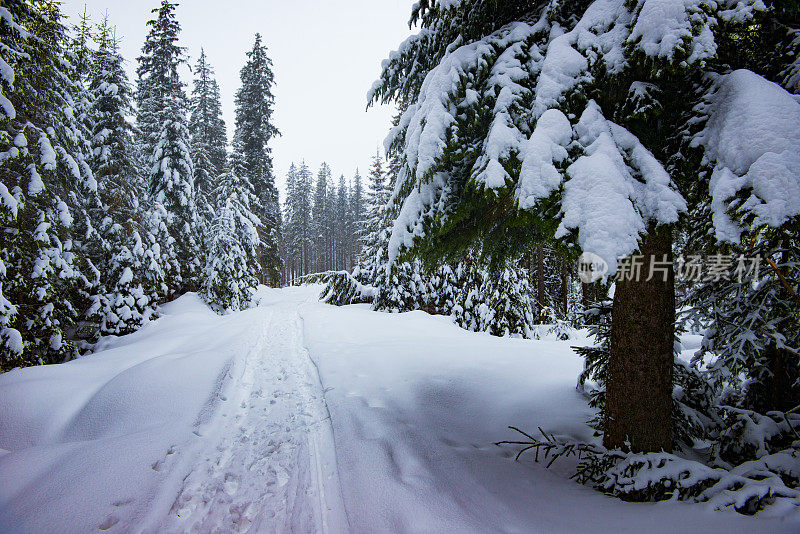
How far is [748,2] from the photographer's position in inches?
88.8

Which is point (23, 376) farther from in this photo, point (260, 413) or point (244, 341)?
point (244, 341)

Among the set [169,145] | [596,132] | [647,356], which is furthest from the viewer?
[169,145]

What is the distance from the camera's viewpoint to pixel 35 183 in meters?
7.84

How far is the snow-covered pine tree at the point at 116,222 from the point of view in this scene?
40.7 feet

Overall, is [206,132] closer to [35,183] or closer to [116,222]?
[116,222]

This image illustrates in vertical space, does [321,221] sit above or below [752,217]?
above

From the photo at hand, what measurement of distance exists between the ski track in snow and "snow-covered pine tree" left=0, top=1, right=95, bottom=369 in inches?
237

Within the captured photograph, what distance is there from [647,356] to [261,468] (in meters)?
4.09

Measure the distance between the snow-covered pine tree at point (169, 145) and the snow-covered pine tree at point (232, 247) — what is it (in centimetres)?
138

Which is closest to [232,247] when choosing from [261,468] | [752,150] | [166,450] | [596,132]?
[166,450]

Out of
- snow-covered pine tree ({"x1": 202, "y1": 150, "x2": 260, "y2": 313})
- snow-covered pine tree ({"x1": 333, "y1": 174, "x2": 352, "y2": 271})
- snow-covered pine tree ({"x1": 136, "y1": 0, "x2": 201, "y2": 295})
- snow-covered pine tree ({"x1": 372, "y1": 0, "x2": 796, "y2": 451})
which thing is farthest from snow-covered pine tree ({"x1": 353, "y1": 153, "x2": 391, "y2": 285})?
snow-covered pine tree ({"x1": 333, "y1": 174, "x2": 352, "y2": 271})

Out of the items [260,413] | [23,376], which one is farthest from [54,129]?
[260,413]

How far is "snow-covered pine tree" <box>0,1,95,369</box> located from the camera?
7184 mm

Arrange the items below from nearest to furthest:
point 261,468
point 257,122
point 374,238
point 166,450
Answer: point 261,468
point 166,450
point 374,238
point 257,122
